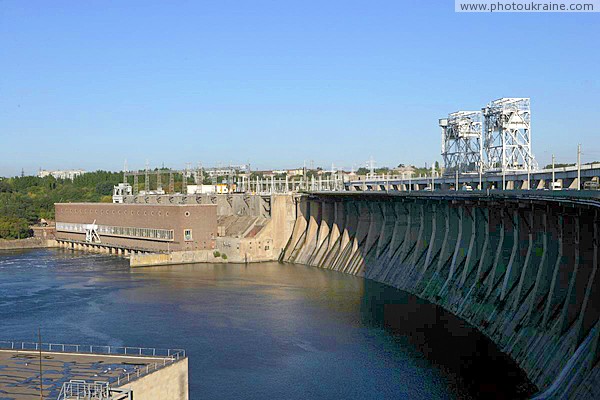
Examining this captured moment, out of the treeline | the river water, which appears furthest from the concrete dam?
the treeline

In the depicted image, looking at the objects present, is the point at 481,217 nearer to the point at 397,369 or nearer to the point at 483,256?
the point at 483,256

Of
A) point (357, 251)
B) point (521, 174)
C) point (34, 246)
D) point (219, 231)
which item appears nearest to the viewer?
point (521, 174)

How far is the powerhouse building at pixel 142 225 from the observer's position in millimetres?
67438

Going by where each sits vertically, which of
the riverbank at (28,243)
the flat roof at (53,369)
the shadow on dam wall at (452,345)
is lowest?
the shadow on dam wall at (452,345)

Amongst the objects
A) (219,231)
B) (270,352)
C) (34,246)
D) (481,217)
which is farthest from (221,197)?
(270,352)

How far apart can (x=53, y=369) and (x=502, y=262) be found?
21.9 meters

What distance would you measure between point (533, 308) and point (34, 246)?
2832 inches

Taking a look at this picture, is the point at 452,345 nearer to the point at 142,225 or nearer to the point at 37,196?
the point at 142,225

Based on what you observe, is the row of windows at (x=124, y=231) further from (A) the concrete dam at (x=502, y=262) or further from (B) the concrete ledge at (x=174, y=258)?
(A) the concrete dam at (x=502, y=262)

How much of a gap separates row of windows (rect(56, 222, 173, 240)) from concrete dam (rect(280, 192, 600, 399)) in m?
15.4

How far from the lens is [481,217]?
4000 cm

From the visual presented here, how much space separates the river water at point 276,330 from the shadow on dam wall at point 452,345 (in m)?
0.05

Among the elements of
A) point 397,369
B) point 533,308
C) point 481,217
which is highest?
point 481,217

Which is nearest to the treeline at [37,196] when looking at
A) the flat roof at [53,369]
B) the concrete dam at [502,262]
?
the concrete dam at [502,262]
